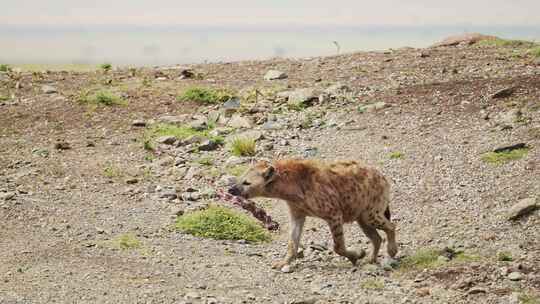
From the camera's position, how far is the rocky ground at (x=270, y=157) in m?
10.3

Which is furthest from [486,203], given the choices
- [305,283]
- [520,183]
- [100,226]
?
[100,226]

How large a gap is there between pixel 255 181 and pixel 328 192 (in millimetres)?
935

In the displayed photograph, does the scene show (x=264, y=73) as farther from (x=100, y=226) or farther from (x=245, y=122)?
(x=100, y=226)

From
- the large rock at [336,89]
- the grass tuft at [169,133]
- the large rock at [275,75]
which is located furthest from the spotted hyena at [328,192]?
the large rock at [275,75]

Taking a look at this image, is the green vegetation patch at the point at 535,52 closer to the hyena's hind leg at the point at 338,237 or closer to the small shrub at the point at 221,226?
the small shrub at the point at 221,226

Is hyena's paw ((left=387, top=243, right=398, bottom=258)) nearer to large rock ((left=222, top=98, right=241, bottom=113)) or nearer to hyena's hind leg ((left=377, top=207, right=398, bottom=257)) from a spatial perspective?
hyena's hind leg ((left=377, top=207, right=398, bottom=257))

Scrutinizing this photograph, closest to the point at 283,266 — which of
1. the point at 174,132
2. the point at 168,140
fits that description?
the point at 168,140

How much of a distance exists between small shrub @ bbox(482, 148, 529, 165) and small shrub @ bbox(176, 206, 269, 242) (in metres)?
4.18

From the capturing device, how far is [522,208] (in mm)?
11836

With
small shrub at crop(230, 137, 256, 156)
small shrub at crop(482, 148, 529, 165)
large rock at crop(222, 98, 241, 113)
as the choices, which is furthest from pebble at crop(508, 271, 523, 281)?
large rock at crop(222, 98, 241, 113)

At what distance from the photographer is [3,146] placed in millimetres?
17812

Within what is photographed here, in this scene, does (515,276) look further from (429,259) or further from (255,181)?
(255,181)

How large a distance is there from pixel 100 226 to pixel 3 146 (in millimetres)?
6002

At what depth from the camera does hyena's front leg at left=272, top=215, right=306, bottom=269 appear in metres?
11.1
